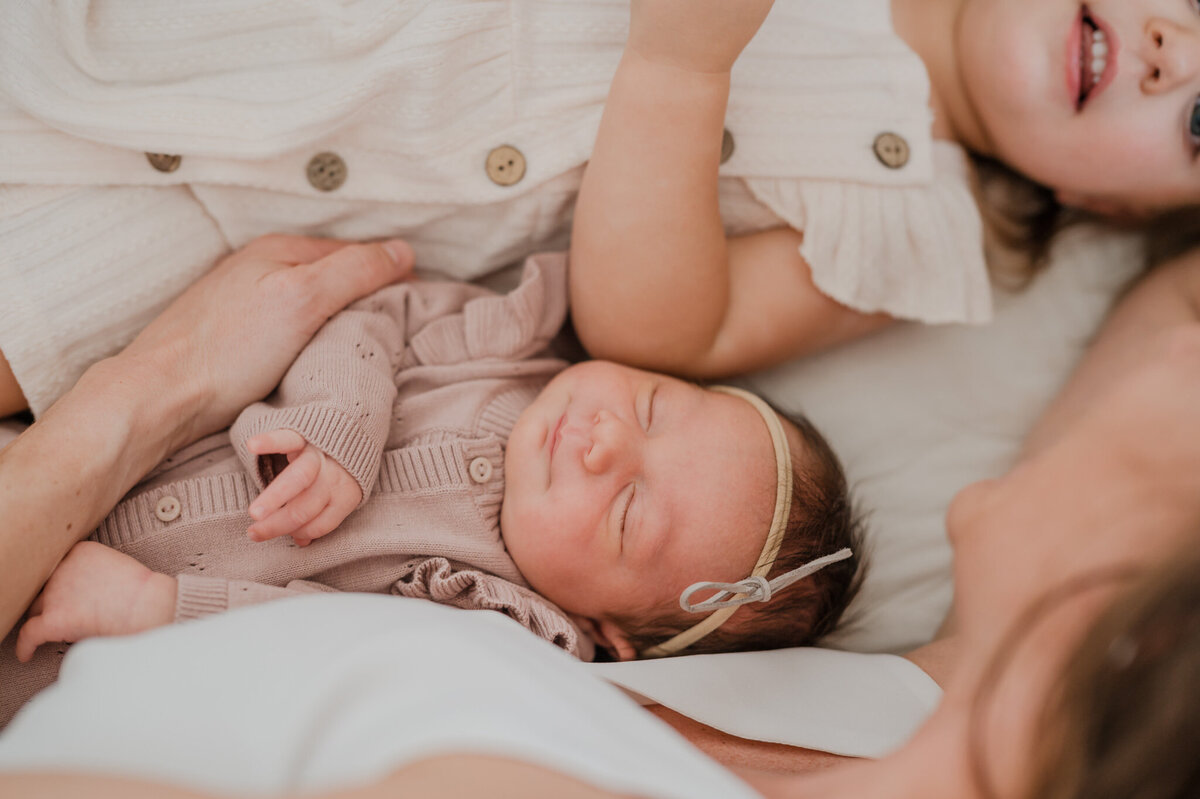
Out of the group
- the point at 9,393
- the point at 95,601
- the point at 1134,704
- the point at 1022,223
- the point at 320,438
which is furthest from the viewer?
→ the point at 1022,223

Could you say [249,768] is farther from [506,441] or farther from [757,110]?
[757,110]

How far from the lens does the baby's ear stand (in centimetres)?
Answer: 131

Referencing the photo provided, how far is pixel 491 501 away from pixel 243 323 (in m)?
0.46

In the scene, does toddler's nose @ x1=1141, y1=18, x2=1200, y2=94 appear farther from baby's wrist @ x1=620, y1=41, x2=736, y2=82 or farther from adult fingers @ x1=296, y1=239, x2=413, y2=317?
adult fingers @ x1=296, y1=239, x2=413, y2=317

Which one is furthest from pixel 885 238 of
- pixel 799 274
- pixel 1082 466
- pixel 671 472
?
pixel 1082 466

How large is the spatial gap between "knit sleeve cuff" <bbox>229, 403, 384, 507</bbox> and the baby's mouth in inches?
49.2

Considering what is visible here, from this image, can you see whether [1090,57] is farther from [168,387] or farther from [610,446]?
[168,387]

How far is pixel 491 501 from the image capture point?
124 cm

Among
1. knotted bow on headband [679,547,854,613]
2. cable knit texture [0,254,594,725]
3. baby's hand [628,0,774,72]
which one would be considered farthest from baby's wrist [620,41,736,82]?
knotted bow on headband [679,547,854,613]

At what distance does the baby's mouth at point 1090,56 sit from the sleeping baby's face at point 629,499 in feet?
2.58

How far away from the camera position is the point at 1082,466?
2.40 ft

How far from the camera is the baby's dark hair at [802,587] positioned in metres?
1.26

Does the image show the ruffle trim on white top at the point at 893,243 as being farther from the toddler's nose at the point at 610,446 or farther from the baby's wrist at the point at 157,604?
the baby's wrist at the point at 157,604

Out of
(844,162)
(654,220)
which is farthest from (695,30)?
(844,162)
